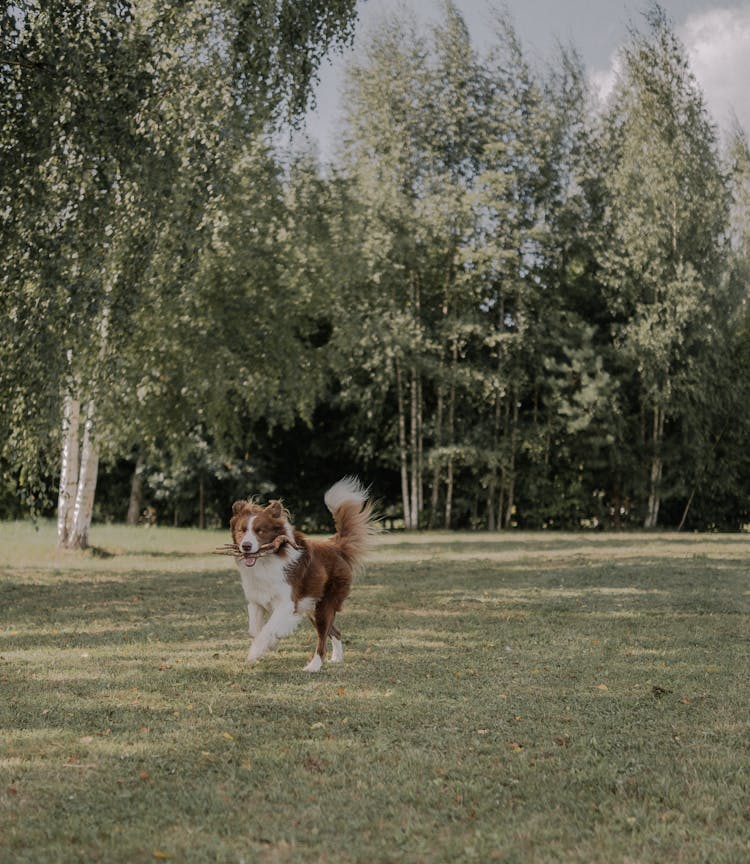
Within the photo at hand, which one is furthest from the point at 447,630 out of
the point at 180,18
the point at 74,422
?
the point at 74,422

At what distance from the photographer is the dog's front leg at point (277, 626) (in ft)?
23.7

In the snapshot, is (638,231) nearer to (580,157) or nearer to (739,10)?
(580,157)

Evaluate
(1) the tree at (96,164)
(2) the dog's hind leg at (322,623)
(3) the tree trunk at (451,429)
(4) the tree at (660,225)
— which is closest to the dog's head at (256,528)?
(2) the dog's hind leg at (322,623)

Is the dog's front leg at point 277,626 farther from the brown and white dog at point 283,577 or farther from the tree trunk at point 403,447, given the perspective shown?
the tree trunk at point 403,447

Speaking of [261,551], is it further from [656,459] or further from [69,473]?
[656,459]

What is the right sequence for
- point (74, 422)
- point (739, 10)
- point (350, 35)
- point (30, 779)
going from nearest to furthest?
point (30, 779)
point (350, 35)
point (74, 422)
point (739, 10)

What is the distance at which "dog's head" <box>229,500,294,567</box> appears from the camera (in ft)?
23.6

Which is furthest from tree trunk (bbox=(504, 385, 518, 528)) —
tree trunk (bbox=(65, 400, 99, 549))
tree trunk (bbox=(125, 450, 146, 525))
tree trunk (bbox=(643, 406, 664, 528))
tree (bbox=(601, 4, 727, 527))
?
tree trunk (bbox=(65, 400, 99, 549))

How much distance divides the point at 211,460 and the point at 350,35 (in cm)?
1702

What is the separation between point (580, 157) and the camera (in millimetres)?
29547

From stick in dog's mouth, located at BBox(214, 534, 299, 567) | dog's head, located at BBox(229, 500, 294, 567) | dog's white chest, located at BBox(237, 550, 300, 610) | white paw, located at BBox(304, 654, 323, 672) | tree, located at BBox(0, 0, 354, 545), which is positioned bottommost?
white paw, located at BBox(304, 654, 323, 672)

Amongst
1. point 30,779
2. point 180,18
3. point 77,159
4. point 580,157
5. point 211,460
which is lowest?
point 30,779

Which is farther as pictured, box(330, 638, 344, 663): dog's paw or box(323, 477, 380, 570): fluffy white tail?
box(323, 477, 380, 570): fluffy white tail

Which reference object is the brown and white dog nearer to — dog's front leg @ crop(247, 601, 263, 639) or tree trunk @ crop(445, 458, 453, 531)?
dog's front leg @ crop(247, 601, 263, 639)
